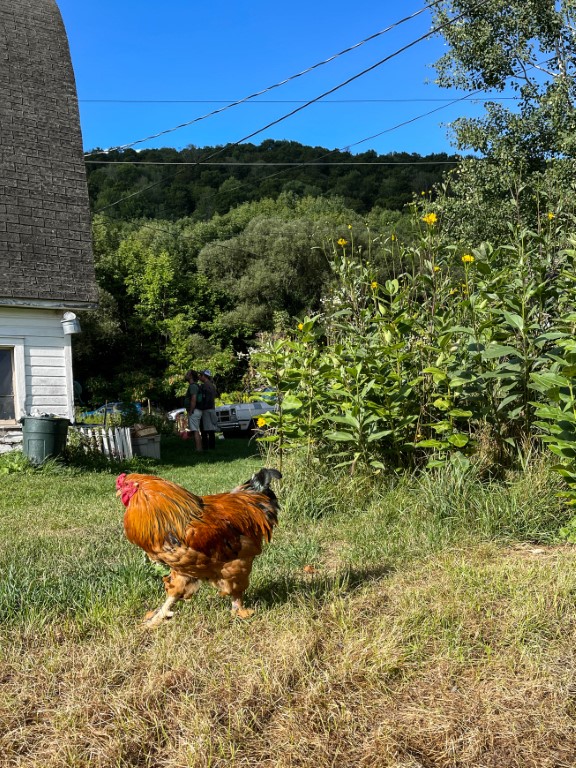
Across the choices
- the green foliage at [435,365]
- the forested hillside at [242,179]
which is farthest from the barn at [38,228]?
the forested hillside at [242,179]

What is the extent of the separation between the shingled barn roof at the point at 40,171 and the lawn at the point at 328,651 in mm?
7842

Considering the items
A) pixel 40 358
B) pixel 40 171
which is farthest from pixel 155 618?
pixel 40 171

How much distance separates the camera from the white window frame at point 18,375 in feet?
39.2

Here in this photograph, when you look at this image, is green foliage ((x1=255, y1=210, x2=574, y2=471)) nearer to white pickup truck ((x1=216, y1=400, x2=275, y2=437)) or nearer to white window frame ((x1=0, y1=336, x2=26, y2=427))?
Result: white window frame ((x1=0, y1=336, x2=26, y2=427))

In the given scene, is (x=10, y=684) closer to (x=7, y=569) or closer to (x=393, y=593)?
(x=7, y=569)

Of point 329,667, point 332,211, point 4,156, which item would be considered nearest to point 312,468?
point 329,667

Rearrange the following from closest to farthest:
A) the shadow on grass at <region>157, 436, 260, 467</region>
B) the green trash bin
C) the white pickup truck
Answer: the green trash bin → the shadow on grass at <region>157, 436, 260, 467</region> → the white pickup truck

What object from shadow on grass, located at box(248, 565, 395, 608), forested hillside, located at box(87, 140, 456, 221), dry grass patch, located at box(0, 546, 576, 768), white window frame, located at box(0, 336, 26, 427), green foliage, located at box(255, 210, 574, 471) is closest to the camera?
dry grass patch, located at box(0, 546, 576, 768)

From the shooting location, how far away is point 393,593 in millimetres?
4008

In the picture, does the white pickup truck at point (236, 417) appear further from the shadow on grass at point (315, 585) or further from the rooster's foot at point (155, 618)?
the rooster's foot at point (155, 618)

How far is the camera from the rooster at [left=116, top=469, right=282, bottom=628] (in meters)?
3.55

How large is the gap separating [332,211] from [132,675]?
131 ft

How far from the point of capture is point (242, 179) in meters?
47.8

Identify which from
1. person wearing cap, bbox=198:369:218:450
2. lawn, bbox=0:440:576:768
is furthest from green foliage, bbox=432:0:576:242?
lawn, bbox=0:440:576:768
